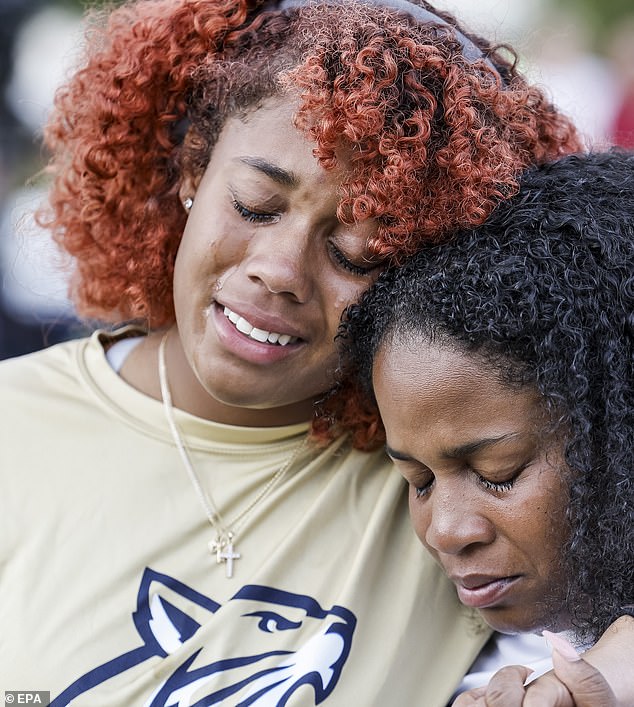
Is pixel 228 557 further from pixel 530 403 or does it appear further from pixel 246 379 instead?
pixel 530 403

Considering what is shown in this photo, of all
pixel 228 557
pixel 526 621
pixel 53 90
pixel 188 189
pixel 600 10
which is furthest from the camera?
pixel 600 10

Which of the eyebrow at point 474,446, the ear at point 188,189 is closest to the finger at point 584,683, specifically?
the eyebrow at point 474,446

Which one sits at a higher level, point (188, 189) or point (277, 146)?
point (277, 146)

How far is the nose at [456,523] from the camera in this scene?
6.22 feet

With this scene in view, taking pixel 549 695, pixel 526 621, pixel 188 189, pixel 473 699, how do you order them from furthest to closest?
pixel 188 189, pixel 526 621, pixel 473 699, pixel 549 695

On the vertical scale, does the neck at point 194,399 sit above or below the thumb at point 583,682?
below

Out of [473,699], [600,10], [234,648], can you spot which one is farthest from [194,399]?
[600,10]

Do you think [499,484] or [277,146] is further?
[277,146]

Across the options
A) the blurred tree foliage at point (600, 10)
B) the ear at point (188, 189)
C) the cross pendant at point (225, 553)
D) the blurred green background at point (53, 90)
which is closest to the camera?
the cross pendant at point (225, 553)

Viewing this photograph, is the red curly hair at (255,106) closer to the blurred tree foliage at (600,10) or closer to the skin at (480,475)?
the skin at (480,475)

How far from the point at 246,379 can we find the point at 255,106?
22.4 inches

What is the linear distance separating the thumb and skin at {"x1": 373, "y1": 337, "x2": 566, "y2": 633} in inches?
13.6

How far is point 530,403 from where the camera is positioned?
1830 millimetres

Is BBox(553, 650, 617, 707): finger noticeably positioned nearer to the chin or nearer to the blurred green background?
the chin
